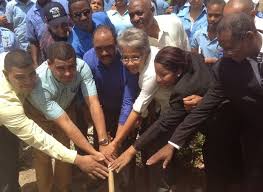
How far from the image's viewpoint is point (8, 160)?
3.98 meters

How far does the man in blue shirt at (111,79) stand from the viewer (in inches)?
152

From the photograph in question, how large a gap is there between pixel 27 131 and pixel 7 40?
2.43 metres

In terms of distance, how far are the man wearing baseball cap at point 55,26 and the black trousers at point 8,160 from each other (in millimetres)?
991

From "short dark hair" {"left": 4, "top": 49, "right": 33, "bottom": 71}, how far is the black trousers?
2.24ft

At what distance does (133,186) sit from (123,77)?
3.89 ft

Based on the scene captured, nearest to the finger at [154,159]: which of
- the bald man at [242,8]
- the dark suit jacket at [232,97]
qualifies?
the dark suit jacket at [232,97]

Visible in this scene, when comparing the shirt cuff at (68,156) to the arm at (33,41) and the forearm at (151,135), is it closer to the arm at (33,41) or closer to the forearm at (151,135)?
the forearm at (151,135)

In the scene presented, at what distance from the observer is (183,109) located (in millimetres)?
3516

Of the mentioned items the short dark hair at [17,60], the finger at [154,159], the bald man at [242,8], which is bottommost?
the finger at [154,159]

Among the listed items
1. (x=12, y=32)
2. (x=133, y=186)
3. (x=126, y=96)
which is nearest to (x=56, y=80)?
(x=126, y=96)

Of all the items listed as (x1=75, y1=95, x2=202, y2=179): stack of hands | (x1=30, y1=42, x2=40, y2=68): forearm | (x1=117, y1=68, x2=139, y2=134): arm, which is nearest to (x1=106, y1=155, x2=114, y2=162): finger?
(x1=75, y1=95, x2=202, y2=179): stack of hands

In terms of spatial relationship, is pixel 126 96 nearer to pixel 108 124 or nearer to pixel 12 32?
pixel 108 124

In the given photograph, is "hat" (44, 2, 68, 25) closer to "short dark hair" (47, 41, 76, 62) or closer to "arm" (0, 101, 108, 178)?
"short dark hair" (47, 41, 76, 62)

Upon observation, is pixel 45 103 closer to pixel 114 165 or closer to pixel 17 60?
pixel 17 60
